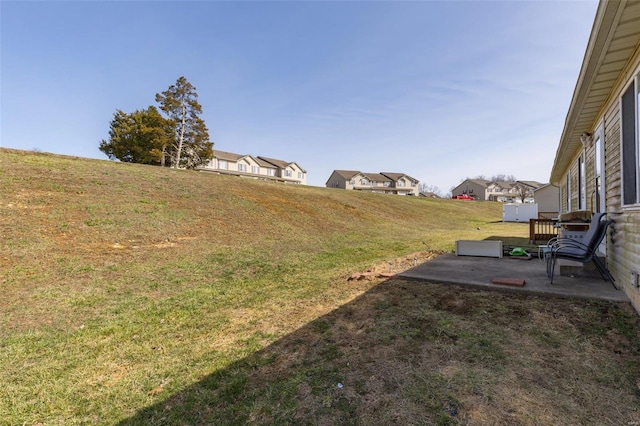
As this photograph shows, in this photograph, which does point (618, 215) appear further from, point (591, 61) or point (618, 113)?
point (591, 61)

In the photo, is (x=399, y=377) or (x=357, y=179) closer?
(x=399, y=377)

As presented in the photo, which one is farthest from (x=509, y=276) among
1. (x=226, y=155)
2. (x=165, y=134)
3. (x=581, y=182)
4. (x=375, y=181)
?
(x=375, y=181)

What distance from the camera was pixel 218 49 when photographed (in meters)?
13.5

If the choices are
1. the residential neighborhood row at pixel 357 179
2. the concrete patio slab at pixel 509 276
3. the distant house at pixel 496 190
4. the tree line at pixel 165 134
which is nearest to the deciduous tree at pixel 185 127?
the tree line at pixel 165 134

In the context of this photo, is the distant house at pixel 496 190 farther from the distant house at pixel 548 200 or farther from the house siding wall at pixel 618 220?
the house siding wall at pixel 618 220

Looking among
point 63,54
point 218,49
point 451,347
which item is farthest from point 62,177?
point 451,347

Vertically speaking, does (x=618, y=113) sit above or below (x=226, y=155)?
below

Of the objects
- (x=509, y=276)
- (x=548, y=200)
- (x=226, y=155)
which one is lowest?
(x=509, y=276)

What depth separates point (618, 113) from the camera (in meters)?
4.09

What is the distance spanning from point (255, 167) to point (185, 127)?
20.5 m

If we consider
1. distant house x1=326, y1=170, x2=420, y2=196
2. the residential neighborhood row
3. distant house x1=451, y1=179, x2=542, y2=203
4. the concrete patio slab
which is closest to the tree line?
the residential neighborhood row

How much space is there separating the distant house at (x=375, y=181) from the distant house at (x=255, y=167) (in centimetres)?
878

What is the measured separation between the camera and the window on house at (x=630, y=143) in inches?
134

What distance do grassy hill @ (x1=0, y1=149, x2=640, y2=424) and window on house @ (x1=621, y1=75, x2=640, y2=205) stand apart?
5.19 ft
